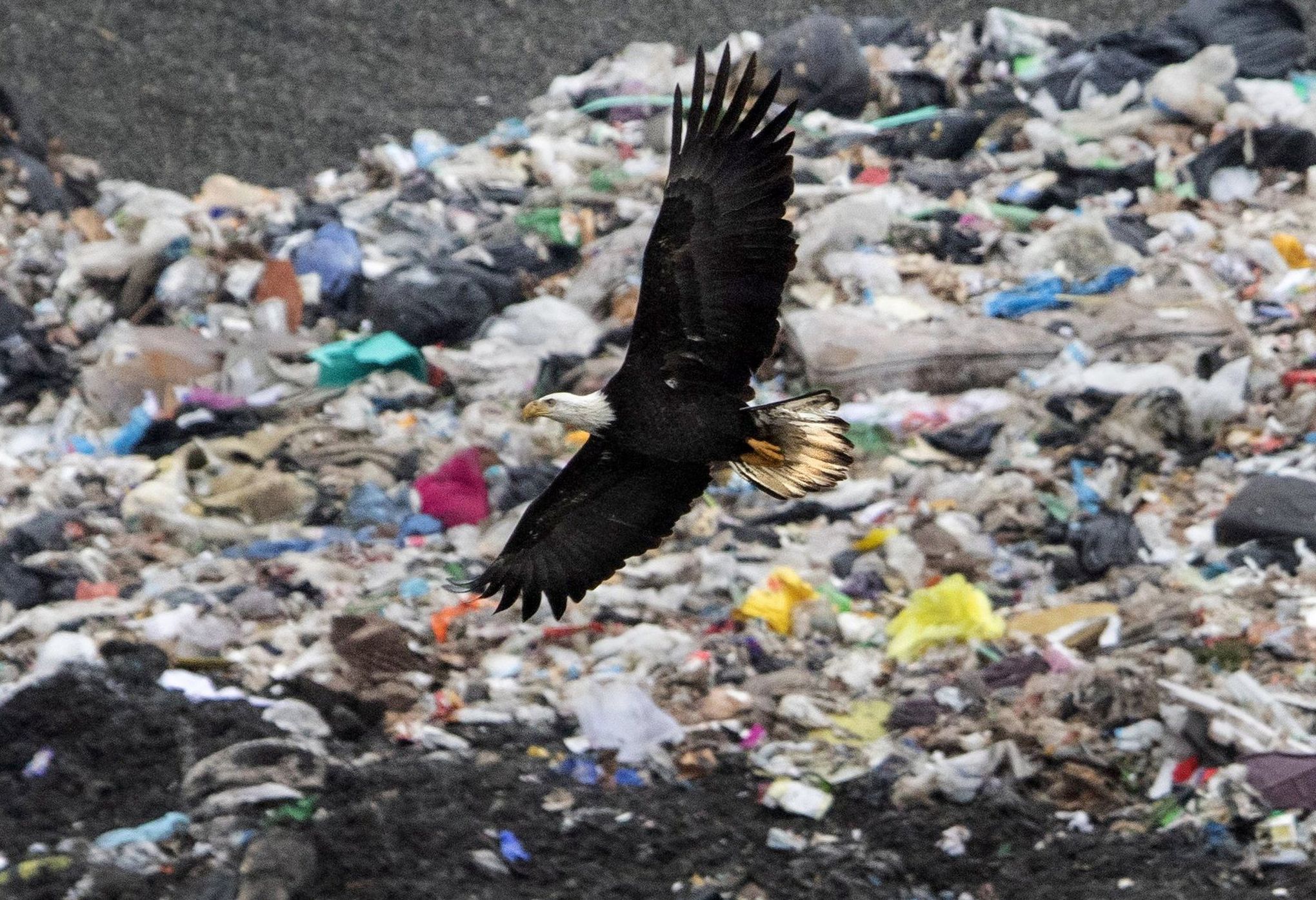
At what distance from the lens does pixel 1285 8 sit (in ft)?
36.0

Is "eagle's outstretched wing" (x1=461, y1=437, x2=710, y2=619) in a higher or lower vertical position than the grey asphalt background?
lower

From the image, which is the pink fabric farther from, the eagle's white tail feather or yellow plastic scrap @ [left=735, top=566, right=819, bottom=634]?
the eagle's white tail feather

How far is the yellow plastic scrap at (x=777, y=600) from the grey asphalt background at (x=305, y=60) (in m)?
7.47

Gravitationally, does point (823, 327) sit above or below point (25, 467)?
above

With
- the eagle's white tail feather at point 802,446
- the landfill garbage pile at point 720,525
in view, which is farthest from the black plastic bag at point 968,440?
the eagle's white tail feather at point 802,446

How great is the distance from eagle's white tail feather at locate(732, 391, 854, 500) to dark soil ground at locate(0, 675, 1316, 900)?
5.31 feet

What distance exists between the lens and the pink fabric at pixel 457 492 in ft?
23.2

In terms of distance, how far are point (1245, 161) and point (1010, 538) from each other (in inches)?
152

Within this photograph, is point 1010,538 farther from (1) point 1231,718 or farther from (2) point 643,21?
(2) point 643,21

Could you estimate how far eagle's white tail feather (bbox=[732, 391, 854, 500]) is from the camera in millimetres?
3604

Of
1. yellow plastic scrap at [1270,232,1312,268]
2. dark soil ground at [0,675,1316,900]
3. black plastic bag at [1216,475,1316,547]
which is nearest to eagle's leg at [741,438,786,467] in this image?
dark soil ground at [0,675,1316,900]

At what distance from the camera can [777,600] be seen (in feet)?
20.2

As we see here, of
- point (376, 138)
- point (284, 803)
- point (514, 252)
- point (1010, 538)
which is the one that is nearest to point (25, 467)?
point (514, 252)

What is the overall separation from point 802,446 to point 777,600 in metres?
2.54
